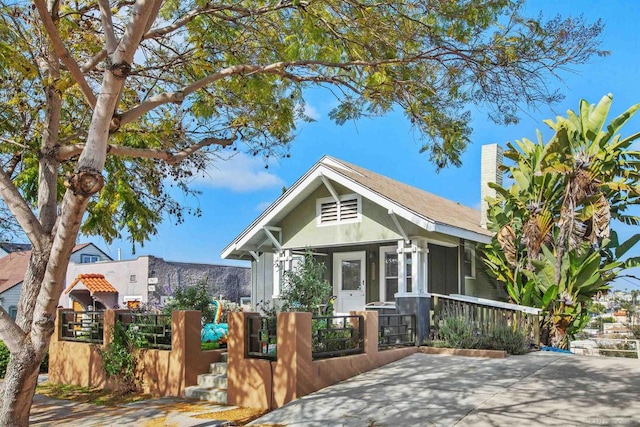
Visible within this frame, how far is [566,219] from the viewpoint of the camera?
15.3 m

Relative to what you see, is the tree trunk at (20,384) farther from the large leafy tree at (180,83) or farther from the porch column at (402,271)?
the porch column at (402,271)

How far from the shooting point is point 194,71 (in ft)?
37.0

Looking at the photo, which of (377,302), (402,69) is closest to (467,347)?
(377,302)

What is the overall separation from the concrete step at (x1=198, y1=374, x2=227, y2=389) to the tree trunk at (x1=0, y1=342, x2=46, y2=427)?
391 centimetres

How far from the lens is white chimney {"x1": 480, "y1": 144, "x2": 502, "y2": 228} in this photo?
773 inches

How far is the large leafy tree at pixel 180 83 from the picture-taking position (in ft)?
24.5

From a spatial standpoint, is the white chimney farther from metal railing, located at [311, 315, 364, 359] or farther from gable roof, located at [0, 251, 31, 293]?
gable roof, located at [0, 251, 31, 293]

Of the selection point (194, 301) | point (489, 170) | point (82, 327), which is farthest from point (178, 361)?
point (489, 170)

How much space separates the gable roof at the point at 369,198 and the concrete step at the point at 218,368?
5801mm

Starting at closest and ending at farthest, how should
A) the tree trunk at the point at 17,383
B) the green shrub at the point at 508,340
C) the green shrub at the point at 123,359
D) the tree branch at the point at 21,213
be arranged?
the tree trunk at the point at 17,383 → the tree branch at the point at 21,213 → the green shrub at the point at 123,359 → the green shrub at the point at 508,340

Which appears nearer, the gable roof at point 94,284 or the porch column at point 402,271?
the porch column at point 402,271

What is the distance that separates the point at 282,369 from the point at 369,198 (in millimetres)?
6831

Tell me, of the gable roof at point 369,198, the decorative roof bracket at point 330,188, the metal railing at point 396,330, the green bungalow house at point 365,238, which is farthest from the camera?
the decorative roof bracket at point 330,188

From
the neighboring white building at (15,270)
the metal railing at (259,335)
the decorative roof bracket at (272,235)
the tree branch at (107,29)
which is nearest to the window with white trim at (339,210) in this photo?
the decorative roof bracket at (272,235)
